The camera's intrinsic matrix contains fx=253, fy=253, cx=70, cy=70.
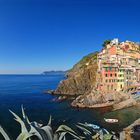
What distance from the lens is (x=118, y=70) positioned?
296ft

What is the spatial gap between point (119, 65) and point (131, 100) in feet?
54.8

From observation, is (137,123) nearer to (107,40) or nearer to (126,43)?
(126,43)

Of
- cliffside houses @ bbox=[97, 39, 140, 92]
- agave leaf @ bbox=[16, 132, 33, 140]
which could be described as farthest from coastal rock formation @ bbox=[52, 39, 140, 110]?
agave leaf @ bbox=[16, 132, 33, 140]

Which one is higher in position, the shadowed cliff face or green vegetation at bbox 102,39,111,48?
green vegetation at bbox 102,39,111,48

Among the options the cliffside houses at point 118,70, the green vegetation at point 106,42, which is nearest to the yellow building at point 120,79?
the cliffside houses at point 118,70

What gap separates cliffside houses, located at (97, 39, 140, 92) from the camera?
8894 centimetres

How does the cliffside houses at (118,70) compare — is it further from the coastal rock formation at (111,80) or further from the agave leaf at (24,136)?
the agave leaf at (24,136)

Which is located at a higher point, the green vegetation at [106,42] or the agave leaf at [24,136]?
the green vegetation at [106,42]

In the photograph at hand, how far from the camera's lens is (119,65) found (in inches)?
3588

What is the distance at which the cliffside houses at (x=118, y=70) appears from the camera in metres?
88.9

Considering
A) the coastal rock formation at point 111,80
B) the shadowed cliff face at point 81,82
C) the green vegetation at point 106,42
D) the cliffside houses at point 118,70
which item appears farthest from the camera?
the green vegetation at point 106,42

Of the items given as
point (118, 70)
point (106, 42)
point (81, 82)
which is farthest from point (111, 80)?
point (106, 42)

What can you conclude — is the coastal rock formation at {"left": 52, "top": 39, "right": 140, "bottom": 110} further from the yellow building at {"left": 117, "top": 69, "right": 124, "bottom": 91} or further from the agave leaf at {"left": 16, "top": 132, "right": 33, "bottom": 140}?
the agave leaf at {"left": 16, "top": 132, "right": 33, "bottom": 140}

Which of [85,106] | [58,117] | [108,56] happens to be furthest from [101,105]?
[108,56]
